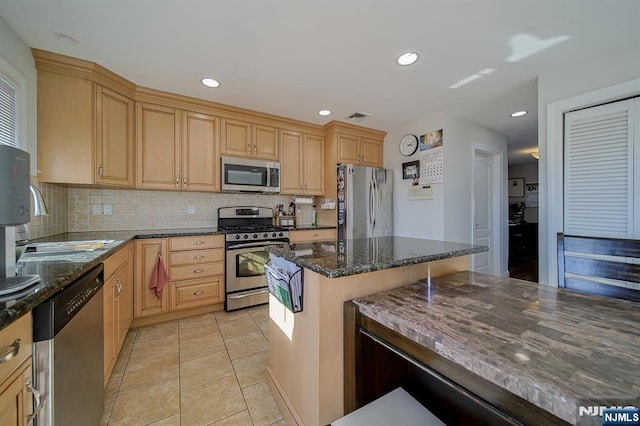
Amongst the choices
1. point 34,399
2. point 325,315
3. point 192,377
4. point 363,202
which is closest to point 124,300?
point 192,377

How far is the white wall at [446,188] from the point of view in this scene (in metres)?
3.20

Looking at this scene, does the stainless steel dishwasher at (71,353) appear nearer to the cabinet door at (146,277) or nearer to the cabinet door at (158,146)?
the cabinet door at (146,277)

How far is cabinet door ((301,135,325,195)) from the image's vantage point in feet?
12.1

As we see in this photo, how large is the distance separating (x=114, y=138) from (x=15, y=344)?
2294 millimetres

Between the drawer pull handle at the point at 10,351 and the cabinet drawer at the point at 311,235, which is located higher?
the cabinet drawer at the point at 311,235

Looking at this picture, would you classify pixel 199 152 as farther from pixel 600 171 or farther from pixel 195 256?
pixel 600 171

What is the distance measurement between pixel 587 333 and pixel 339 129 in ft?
10.9

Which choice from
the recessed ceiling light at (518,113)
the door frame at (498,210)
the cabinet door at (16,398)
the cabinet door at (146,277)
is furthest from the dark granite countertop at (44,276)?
the door frame at (498,210)

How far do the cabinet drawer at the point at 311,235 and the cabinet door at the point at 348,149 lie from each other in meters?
1.06

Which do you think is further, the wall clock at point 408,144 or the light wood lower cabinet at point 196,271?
the wall clock at point 408,144

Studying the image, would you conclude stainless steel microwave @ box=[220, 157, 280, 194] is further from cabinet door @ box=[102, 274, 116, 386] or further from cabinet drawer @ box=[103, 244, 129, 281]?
cabinet door @ box=[102, 274, 116, 386]

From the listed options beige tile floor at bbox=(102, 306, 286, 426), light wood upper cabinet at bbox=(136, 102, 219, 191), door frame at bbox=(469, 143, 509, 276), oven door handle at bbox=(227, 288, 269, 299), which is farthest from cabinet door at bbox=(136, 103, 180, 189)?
door frame at bbox=(469, 143, 509, 276)

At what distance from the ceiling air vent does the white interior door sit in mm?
Result: 1853

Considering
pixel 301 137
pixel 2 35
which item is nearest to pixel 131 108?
pixel 2 35
